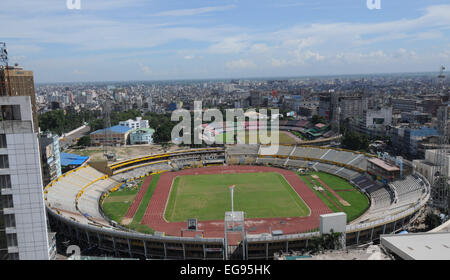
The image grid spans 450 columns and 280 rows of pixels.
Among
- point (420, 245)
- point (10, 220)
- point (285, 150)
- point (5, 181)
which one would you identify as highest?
point (5, 181)

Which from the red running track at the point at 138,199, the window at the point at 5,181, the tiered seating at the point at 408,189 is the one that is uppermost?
the window at the point at 5,181

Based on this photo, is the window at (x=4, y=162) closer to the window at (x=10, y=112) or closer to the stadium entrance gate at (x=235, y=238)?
the window at (x=10, y=112)

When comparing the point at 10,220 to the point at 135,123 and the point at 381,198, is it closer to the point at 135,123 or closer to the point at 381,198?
the point at 381,198

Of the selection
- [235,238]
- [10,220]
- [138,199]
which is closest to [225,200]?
[138,199]

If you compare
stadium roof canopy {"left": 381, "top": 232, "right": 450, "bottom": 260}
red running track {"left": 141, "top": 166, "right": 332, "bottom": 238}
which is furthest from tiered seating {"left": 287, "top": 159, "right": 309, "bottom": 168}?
stadium roof canopy {"left": 381, "top": 232, "right": 450, "bottom": 260}

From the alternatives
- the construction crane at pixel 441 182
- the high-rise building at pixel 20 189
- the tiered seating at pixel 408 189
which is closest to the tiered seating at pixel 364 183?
the tiered seating at pixel 408 189

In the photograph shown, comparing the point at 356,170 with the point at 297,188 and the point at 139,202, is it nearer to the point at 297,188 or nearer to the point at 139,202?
the point at 297,188
